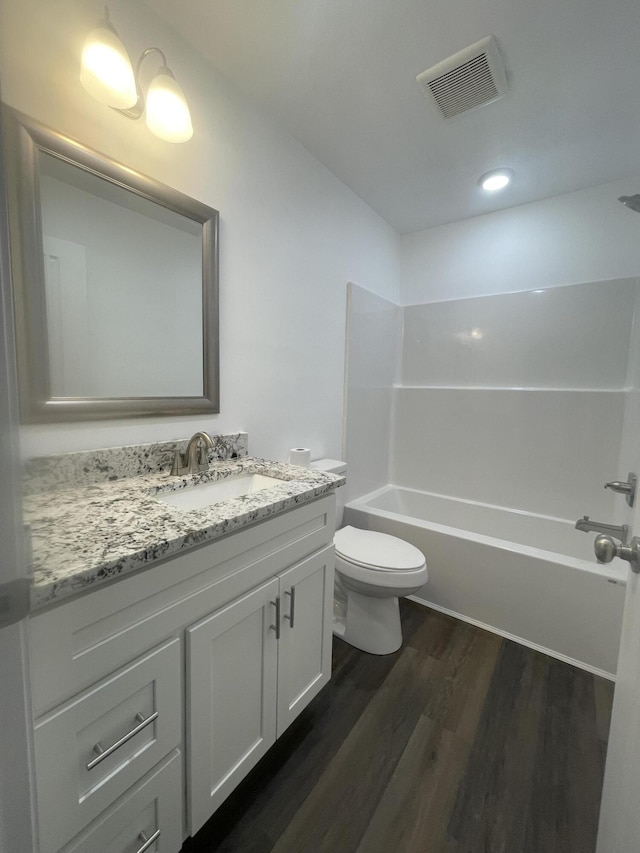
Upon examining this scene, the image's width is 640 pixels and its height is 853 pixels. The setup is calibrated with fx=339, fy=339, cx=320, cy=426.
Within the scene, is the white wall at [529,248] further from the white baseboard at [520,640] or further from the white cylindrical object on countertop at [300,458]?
the white baseboard at [520,640]

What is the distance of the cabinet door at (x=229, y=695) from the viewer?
0.78m

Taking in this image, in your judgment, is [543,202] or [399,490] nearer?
[543,202]

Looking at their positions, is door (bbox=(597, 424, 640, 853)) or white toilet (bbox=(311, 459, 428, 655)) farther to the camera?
white toilet (bbox=(311, 459, 428, 655))

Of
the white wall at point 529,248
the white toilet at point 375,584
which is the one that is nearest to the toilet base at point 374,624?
the white toilet at point 375,584

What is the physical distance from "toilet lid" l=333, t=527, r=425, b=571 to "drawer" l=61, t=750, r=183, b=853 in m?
0.91

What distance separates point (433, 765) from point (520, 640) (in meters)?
0.85

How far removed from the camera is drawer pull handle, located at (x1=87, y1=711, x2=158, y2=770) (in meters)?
0.60

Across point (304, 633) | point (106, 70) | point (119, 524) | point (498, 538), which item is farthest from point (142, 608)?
point (498, 538)

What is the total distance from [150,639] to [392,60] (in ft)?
6.34

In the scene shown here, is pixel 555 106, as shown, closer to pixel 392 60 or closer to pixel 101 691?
pixel 392 60

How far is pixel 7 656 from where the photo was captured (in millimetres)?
437

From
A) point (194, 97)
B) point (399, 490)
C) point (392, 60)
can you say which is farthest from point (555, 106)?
point (399, 490)

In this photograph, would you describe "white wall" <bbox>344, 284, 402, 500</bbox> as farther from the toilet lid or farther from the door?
the door

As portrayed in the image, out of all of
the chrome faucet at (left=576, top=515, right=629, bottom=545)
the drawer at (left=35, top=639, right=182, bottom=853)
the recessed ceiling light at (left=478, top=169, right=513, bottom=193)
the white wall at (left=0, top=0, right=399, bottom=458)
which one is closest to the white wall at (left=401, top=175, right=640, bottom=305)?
the recessed ceiling light at (left=478, top=169, right=513, bottom=193)
